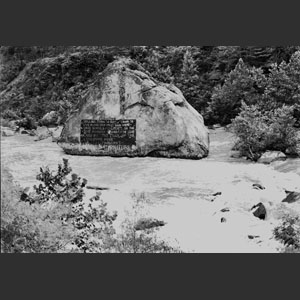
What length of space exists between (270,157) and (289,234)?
5716 millimetres

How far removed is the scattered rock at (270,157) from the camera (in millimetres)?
13321

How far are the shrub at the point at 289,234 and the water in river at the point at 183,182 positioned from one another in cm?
17

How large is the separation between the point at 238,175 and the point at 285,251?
3789 millimetres

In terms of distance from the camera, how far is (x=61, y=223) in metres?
7.92

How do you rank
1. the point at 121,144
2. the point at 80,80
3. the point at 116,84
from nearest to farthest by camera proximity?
the point at 121,144 → the point at 116,84 → the point at 80,80

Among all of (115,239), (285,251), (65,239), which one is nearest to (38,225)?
(65,239)

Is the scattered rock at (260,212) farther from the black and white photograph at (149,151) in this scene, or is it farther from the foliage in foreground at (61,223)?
the foliage in foreground at (61,223)

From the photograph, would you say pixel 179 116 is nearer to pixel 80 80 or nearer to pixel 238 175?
pixel 238 175

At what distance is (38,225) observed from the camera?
25.0 ft

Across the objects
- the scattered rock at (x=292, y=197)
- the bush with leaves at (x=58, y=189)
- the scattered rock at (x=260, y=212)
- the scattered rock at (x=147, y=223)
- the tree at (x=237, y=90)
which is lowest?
the scattered rock at (x=147, y=223)

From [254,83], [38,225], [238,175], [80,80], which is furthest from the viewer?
[80,80]

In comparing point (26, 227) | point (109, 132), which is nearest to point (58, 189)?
point (26, 227)

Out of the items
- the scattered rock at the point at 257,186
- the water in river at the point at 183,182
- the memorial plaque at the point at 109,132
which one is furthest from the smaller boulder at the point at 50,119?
the scattered rock at the point at 257,186

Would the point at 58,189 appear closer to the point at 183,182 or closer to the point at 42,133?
the point at 183,182
